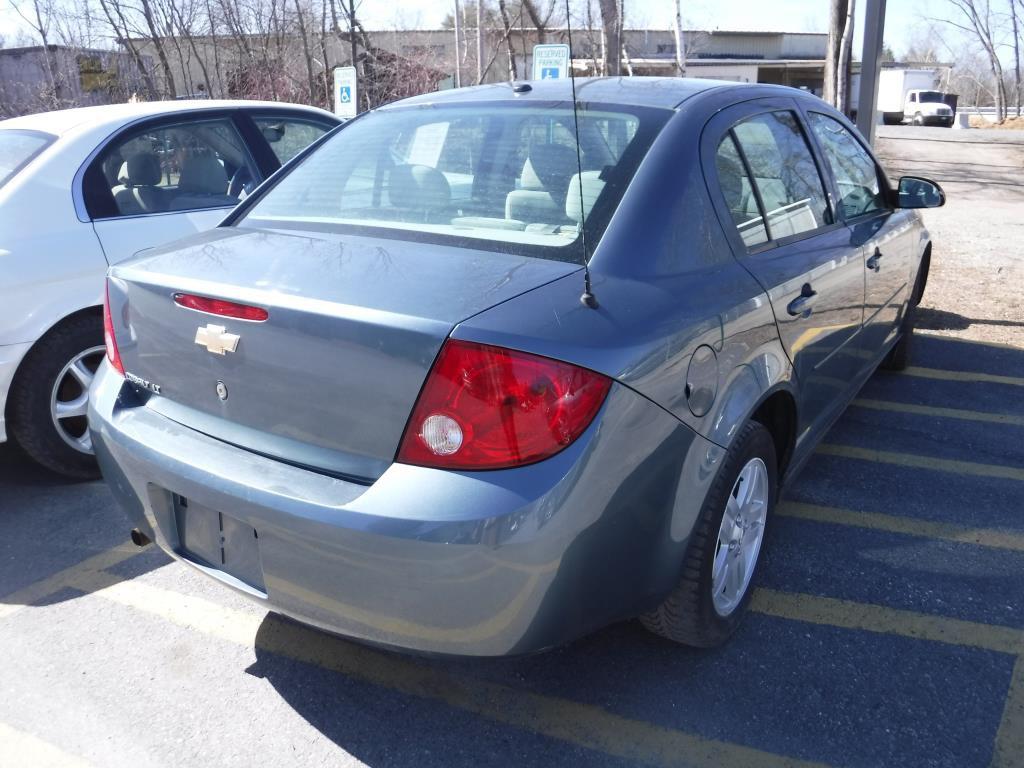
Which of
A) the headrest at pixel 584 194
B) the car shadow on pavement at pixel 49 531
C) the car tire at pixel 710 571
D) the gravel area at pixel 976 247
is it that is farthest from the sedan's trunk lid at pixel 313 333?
the gravel area at pixel 976 247

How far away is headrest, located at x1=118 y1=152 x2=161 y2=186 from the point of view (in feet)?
14.5

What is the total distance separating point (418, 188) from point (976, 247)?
352 inches

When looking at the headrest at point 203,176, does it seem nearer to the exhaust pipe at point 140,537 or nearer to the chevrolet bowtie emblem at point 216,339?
the exhaust pipe at point 140,537

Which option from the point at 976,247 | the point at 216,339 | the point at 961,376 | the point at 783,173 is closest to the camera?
the point at 216,339

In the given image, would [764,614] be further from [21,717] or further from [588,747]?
[21,717]

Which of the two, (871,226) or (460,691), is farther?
(871,226)

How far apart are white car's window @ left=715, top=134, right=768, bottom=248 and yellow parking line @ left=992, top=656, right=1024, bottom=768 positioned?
5.02ft

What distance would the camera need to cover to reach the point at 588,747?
240cm

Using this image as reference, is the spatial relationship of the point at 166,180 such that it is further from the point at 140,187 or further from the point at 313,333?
the point at 313,333

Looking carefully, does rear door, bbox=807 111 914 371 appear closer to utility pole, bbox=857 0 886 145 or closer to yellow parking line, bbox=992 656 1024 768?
yellow parking line, bbox=992 656 1024 768

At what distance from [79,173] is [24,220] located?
1.30ft

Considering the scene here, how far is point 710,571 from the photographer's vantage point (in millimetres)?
2535

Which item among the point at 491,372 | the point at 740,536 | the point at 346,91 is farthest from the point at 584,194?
the point at 346,91

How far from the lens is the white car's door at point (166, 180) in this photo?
4254mm
